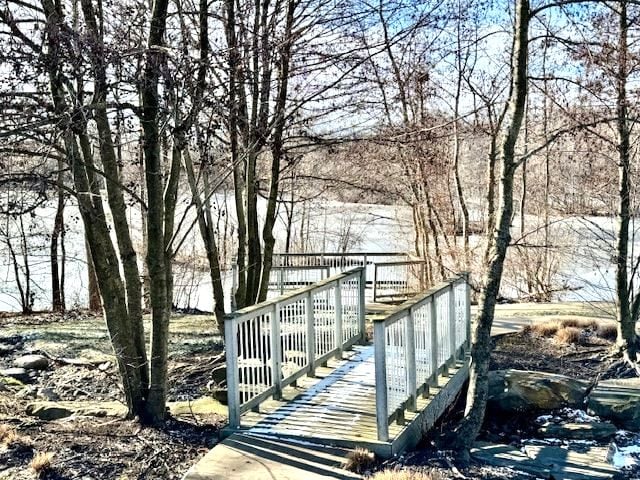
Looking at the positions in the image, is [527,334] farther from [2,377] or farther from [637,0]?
[2,377]

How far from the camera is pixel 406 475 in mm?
4441

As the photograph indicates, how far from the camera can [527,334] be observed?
37.2 ft

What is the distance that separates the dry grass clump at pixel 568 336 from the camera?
10.7 meters

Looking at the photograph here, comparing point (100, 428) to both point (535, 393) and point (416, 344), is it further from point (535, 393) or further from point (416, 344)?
point (535, 393)

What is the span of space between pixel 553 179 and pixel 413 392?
18.0 meters

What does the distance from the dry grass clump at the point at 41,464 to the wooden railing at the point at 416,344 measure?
8.08ft

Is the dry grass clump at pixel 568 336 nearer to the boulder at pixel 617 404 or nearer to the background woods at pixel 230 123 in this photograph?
the background woods at pixel 230 123

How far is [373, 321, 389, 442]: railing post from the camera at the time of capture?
5.11 m

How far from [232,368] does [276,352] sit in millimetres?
726

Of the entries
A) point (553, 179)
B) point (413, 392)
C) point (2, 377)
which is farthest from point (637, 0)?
point (553, 179)

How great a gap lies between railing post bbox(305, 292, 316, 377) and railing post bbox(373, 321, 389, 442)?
174 centimetres

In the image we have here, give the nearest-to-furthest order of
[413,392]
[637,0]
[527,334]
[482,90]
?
[637,0] < [413,392] < [527,334] < [482,90]

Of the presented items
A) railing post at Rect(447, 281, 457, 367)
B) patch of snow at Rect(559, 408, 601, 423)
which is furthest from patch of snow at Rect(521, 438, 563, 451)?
→ railing post at Rect(447, 281, 457, 367)

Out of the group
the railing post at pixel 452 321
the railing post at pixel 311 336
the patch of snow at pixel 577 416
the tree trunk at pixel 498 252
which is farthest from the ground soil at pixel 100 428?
the patch of snow at pixel 577 416
